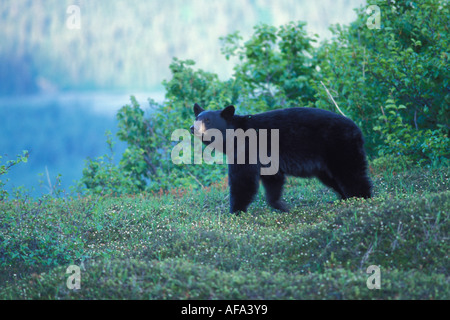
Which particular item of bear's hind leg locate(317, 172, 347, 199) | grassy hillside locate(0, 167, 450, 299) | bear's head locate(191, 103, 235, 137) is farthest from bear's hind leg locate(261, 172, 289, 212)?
bear's head locate(191, 103, 235, 137)

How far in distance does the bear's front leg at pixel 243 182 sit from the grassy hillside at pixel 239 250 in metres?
0.32

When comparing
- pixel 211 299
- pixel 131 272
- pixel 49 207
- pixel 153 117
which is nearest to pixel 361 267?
pixel 211 299

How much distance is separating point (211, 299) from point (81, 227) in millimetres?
3604

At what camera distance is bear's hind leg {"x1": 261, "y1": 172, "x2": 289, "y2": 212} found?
7742 mm

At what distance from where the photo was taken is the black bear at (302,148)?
285 inches

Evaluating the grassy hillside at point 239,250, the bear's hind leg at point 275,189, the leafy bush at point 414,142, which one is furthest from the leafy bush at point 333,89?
the bear's hind leg at point 275,189

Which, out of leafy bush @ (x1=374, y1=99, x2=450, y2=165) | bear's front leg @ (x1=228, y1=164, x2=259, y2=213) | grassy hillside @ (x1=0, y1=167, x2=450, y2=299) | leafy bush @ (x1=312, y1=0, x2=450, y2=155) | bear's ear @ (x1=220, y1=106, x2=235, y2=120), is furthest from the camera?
leafy bush @ (x1=312, y1=0, x2=450, y2=155)

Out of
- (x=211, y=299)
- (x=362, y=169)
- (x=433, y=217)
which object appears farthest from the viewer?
(x=362, y=169)

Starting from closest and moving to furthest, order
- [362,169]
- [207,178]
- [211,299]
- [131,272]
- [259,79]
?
[211,299]
[131,272]
[362,169]
[207,178]
[259,79]

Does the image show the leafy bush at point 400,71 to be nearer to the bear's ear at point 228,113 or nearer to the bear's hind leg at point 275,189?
the bear's hind leg at point 275,189

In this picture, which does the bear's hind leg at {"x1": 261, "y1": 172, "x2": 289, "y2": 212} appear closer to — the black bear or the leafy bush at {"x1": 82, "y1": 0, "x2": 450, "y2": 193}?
the black bear

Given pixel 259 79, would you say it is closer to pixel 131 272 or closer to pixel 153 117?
pixel 153 117

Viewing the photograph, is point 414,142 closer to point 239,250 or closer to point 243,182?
point 243,182
